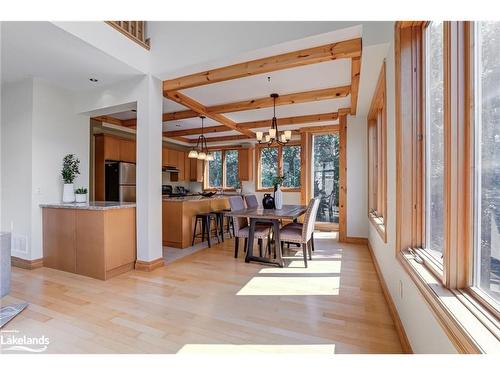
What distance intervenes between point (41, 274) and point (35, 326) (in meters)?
1.49

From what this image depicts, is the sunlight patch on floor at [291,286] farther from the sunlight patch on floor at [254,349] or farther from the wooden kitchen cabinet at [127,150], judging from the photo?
the wooden kitchen cabinet at [127,150]

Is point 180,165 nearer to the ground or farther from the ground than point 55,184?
farther from the ground

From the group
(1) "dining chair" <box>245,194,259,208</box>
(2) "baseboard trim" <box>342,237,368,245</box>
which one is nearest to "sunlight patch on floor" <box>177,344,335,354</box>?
(1) "dining chair" <box>245,194,259,208</box>

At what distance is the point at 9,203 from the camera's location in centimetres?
340

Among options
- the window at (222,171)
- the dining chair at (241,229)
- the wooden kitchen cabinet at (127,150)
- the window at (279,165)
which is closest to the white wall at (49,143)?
the wooden kitchen cabinet at (127,150)

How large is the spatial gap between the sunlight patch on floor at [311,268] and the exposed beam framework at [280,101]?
8.44ft

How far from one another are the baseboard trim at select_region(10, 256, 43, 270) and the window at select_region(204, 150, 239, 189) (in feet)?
17.0

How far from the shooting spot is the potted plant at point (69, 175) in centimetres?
346

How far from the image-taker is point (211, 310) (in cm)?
216

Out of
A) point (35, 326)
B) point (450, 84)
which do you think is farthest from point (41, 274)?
point (450, 84)

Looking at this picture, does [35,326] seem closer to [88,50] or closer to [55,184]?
[55,184]

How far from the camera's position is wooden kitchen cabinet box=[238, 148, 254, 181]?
7.34 meters

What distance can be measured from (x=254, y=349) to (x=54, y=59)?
3.52m
